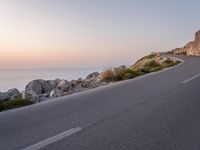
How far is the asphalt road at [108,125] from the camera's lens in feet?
16.7

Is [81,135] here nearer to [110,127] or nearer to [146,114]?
Result: [110,127]

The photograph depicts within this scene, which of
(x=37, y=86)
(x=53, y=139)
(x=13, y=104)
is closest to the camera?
(x=53, y=139)

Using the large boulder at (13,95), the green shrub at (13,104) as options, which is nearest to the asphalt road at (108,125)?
the green shrub at (13,104)

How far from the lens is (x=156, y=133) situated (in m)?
5.68

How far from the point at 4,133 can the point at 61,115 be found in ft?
5.72

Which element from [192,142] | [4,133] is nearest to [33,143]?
[4,133]

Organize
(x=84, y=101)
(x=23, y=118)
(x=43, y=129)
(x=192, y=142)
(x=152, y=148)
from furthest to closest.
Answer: (x=84, y=101)
(x=23, y=118)
(x=43, y=129)
(x=192, y=142)
(x=152, y=148)

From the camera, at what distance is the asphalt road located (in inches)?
200

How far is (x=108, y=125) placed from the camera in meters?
6.27

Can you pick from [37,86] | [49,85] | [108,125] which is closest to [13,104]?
[108,125]

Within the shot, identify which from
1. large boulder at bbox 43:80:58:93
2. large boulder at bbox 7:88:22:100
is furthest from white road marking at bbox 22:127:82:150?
large boulder at bbox 43:80:58:93

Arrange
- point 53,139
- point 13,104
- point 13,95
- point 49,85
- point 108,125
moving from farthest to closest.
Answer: point 49,85, point 13,95, point 13,104, point 108,125, point 53,139

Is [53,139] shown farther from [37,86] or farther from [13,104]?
[37,86]

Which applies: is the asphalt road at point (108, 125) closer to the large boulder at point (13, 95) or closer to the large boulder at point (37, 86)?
the large boulder at point (13, 95)
